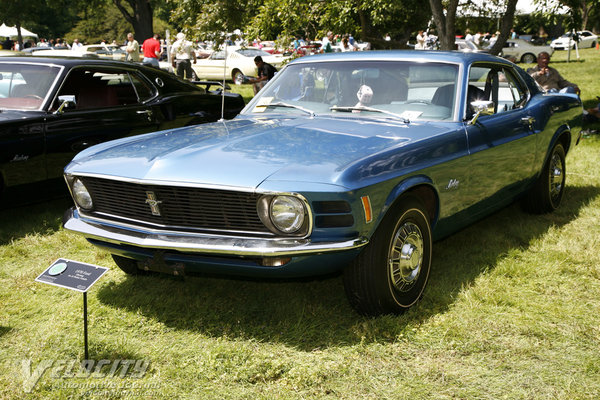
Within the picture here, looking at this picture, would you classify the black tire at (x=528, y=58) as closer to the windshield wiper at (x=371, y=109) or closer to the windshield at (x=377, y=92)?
the windshield at (x=377, y=92)

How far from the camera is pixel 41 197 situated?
5.96 m

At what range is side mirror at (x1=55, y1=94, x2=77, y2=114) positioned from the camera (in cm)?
598

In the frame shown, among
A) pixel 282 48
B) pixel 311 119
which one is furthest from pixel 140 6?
pixel 311 119

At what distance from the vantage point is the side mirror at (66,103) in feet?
19.6

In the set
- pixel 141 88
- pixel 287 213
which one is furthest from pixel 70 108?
pixel 287 213

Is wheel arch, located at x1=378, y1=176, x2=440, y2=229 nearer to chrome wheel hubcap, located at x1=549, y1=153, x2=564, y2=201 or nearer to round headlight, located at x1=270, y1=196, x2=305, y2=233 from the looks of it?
round headlight, located at x1=270, y1=196, x2=305, y2=233

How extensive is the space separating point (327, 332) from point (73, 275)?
1417 millimetres

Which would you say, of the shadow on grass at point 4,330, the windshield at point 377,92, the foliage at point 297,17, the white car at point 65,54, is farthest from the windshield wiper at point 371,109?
the foliage at point 297,17

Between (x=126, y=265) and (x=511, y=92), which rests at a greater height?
(x=511, y=92)

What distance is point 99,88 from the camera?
268 inches

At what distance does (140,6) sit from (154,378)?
31.8 m

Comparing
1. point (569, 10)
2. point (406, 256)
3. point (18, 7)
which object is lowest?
point (406, 256)

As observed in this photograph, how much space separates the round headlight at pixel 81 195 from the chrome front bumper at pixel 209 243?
0.20 meters

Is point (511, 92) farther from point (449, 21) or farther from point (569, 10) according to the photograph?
point (569, 10)
